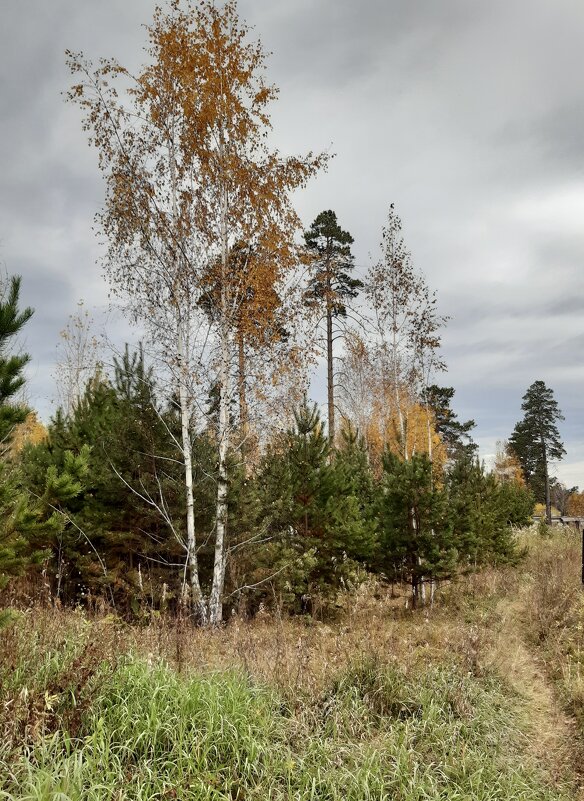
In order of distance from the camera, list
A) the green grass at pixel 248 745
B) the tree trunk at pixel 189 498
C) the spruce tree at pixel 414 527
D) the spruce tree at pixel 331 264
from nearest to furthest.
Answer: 1. the green grass at pixel 248 745
2. the tree trunk at pixel 189 498
3. the spruce tree at pixel 414 527
4. the spruce tree at pixel 331 264

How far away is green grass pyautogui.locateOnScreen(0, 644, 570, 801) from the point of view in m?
3.43

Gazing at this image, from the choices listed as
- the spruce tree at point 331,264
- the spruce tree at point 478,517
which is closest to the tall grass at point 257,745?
the spruce tree at point 478,517

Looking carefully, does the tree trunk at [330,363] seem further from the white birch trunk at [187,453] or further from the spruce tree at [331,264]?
the white birch trunk at [187,453]

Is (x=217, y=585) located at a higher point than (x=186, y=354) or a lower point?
lower

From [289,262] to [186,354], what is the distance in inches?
104

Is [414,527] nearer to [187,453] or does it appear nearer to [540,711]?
[540,711]

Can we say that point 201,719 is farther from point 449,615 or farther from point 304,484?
point 449,615

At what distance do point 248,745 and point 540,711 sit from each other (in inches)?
157

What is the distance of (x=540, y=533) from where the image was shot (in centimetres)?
2378

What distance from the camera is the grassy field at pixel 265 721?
11.6ft

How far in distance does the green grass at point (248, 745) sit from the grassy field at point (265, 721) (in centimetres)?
2

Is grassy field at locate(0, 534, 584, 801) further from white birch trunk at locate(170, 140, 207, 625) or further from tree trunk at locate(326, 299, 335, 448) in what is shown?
tree trunk at locate(326, 299, 335, 448)

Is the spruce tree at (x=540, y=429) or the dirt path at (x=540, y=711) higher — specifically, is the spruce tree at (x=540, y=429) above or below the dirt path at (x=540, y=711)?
above

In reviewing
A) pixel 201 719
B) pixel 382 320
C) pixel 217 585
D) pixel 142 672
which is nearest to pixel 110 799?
pixel 201 719
